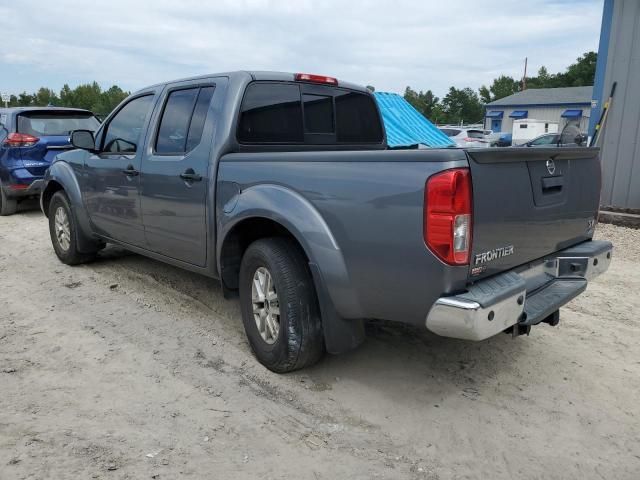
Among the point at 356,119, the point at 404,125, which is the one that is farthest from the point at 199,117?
the point at 404,125

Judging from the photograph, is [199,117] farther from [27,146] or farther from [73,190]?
[27,146]

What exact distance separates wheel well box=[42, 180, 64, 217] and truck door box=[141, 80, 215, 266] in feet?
7.22

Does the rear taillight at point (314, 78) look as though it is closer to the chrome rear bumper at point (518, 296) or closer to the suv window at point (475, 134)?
the chrome rear bumper at point (518, 296)

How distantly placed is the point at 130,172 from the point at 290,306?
2256 millimetres

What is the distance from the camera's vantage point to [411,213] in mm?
2596

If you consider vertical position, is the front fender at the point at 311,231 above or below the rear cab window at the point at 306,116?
below

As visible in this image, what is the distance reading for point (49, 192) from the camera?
636cm

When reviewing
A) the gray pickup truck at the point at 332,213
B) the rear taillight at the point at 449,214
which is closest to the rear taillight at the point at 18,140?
the gray pickup truck at the point at 332,213

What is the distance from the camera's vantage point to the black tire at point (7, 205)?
922cm

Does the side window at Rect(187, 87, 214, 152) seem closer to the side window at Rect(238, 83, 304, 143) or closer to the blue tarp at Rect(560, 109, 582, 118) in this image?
the side window at Rect(238, 83, 304, 143)

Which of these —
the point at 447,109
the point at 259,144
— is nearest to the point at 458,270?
the point at 259,144

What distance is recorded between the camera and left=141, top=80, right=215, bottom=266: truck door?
3.91 meters

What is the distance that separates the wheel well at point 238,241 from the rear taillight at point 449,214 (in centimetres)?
125

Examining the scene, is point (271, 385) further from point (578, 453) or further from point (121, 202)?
point (121, 202)
